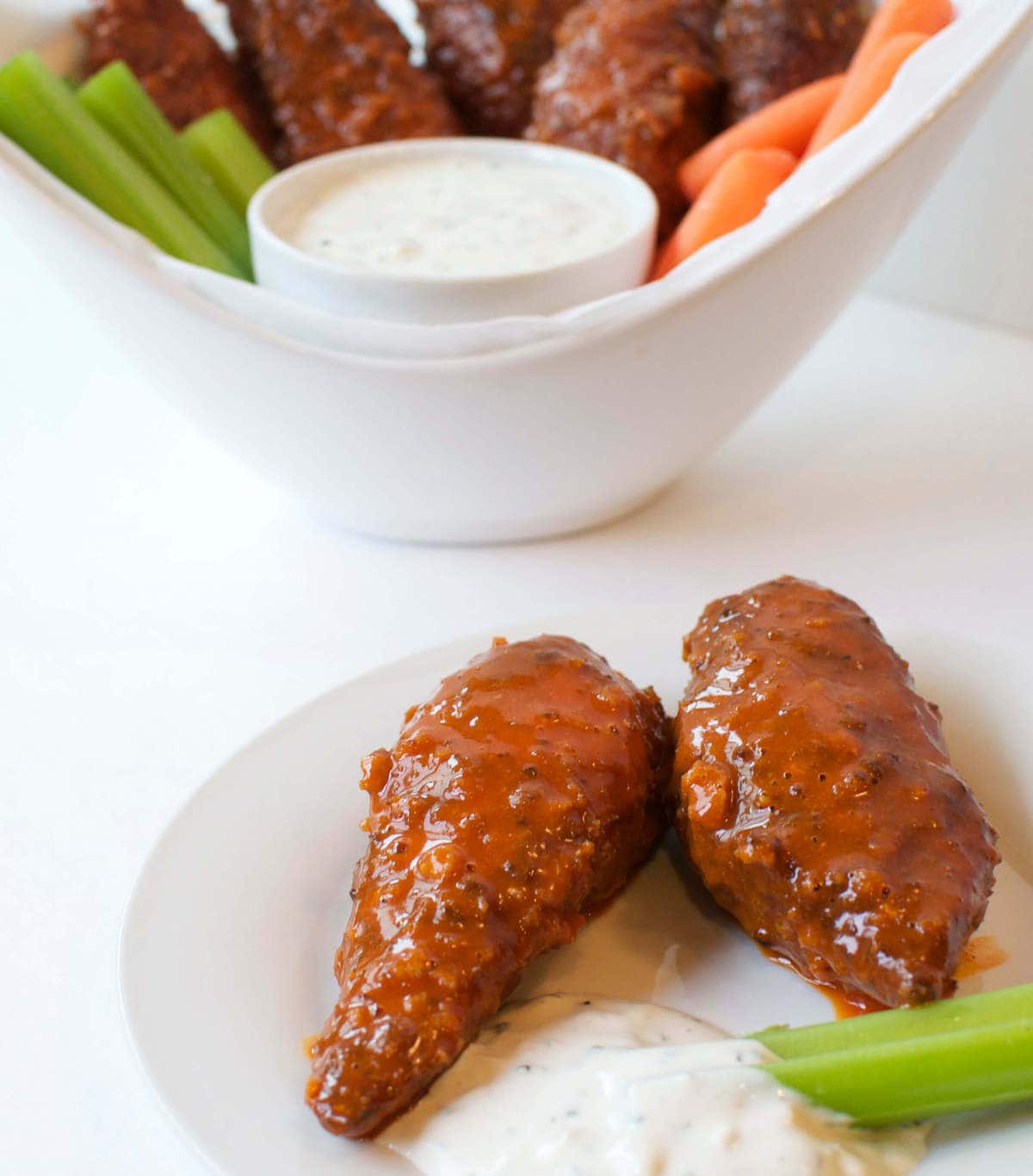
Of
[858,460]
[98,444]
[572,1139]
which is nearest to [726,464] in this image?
[858,460]

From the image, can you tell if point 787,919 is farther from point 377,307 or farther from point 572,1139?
point 377,307

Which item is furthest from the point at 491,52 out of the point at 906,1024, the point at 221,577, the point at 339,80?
the point at 906,1024

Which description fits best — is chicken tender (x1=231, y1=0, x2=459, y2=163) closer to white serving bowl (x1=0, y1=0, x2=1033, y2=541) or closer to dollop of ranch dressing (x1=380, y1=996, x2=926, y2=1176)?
white serving bowl (x1=0, y1=0, x2=1033, y2=541)

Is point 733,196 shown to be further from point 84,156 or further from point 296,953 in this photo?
point 296,953

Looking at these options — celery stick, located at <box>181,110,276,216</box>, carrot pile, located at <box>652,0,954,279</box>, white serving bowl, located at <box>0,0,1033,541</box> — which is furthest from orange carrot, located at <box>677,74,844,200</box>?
celery stick, located at <box>181,110,276,216</box>

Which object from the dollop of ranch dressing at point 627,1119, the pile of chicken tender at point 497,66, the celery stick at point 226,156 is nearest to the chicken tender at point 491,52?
the pile of chicken tender at point 497,66
